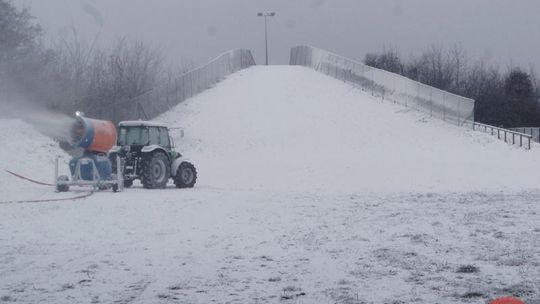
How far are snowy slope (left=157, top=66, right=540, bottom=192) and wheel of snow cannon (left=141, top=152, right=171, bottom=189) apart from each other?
5.28 metres

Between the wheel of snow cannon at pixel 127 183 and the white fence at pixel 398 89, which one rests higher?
the white fence at pixel 398 89

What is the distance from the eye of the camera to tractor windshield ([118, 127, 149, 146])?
27016 mm

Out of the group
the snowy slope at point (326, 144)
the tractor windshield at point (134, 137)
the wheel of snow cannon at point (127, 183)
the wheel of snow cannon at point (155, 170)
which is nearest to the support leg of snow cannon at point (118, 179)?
the wheel of snow cannon at point (155, 170)

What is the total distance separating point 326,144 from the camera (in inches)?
1761

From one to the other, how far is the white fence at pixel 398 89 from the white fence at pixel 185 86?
764cm

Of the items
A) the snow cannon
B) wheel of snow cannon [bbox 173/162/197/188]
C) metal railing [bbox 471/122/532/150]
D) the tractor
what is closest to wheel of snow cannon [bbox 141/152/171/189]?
the tractor

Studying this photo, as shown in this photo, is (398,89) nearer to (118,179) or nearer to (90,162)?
(118,179)

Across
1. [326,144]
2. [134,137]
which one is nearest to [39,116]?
[134,137]

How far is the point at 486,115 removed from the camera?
67.1 meters

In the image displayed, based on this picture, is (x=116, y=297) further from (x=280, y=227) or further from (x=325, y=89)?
(x=325, y=89)

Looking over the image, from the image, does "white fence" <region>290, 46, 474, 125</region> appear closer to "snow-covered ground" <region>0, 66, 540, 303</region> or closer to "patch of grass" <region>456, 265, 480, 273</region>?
"snow-covered ground" <region>0, 66, 540, 303</region>

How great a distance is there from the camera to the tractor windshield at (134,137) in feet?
88.6

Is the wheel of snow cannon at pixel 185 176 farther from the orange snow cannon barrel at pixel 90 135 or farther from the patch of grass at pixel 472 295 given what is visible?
the patch of grass at pixel 472 295

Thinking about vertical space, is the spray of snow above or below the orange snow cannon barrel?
above
